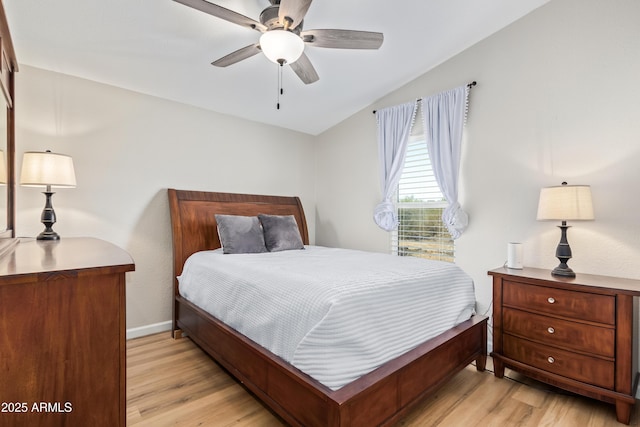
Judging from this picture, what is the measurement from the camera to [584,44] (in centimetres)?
231

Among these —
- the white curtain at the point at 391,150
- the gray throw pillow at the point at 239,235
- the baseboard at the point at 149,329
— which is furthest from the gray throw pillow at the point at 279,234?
the baseboard at the point at 149,329

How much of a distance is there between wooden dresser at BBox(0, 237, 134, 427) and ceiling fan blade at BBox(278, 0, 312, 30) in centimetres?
146

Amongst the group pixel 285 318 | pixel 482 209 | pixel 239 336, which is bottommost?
pixel 239 336

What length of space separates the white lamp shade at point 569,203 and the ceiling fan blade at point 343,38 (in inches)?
61.8

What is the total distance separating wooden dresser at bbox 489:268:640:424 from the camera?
1.81 meters

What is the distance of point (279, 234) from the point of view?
129 inches

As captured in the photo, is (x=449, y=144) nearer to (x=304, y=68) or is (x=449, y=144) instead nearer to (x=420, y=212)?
(x=420, y=212)

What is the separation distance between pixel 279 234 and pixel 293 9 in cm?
211

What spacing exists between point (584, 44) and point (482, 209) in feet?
4.65

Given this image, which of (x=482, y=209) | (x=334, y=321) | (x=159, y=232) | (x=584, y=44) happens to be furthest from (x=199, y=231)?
(x=584, y=44)

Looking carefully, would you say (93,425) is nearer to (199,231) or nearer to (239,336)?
(239,336)

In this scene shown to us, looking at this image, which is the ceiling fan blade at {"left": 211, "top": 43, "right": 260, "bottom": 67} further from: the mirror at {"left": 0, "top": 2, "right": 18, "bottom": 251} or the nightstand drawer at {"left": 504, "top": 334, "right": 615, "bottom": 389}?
the nightstand drawer at {"left": 504, "top": 334, "right": 615, "bottom": 389}

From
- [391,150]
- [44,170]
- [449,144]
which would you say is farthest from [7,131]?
[449,144]

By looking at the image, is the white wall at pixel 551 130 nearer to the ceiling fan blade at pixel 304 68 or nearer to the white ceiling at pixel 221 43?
the white ceiling at pixel 221 43
